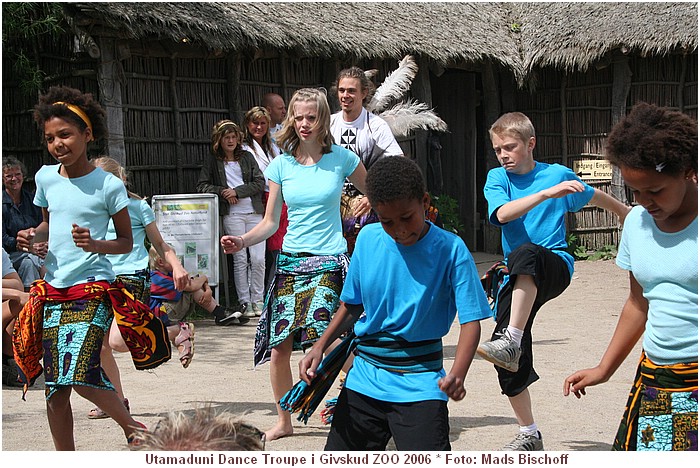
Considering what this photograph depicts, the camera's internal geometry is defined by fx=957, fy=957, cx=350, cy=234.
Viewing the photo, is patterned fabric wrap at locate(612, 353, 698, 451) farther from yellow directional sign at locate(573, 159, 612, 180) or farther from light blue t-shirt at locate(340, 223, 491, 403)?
yellow directional sign at locate(573, 159, 612, 180)

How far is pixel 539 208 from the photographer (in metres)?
4.75

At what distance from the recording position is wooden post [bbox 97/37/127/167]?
9852 millimetres

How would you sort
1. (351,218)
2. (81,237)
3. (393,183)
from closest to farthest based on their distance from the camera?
(393,183)
(81,237)
(351,218)

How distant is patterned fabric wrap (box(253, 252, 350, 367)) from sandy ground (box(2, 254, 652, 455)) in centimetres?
58

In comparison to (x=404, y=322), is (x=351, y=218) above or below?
above

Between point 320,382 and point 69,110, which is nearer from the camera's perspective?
point 320,382

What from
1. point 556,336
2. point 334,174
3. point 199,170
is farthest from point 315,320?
point 199,170

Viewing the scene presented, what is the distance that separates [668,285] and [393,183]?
100 cm

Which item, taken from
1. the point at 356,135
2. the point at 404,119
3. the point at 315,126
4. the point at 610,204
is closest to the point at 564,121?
the point at 404,119

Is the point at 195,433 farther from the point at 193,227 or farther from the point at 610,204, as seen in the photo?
the point at 193,227

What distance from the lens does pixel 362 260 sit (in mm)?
3609

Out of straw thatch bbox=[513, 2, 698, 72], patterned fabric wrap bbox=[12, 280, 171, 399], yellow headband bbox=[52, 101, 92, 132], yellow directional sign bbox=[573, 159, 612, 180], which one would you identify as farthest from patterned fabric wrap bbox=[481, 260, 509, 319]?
yellow directional sign bbox=[573, 159, 612, 180]

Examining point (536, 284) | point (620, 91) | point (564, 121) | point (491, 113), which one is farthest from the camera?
point (491, 113)

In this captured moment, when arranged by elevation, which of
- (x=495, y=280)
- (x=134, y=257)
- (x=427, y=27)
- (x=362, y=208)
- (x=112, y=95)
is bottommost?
(x=495, y=280)
